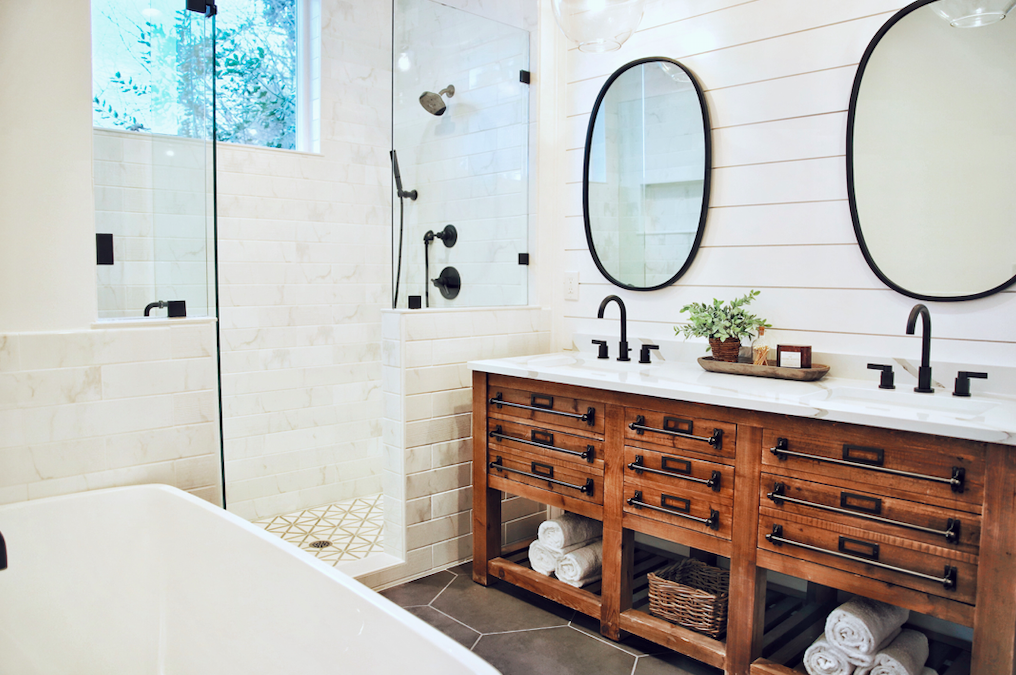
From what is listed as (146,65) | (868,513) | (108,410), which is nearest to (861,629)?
(868,513)

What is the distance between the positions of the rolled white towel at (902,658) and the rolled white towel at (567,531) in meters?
0.97

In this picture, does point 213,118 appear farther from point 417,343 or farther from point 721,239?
point 721,239

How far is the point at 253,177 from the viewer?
335cm

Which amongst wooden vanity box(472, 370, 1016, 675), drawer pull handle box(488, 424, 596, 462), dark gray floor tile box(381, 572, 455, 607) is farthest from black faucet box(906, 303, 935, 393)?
dark gray floor tile box(381, 572, 455, 607)

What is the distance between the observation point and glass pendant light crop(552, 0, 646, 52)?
188 cm

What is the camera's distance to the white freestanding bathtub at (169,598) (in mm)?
1491

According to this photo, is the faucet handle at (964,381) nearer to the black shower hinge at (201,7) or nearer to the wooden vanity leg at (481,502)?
the wooden vanity leg at (481,502)

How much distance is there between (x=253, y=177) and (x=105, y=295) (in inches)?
58.1

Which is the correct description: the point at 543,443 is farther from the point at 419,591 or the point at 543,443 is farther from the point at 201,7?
the point at 201,7

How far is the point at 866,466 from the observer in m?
1.65

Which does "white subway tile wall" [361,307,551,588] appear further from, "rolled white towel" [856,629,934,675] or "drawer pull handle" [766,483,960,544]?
"rolled white towel" [856,629,934,675]

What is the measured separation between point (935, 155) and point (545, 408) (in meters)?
1.45

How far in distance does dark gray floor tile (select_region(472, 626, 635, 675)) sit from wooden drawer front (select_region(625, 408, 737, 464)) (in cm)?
68

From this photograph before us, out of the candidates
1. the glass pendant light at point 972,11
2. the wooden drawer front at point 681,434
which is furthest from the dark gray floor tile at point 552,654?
the glass pendant light at point 972,11
